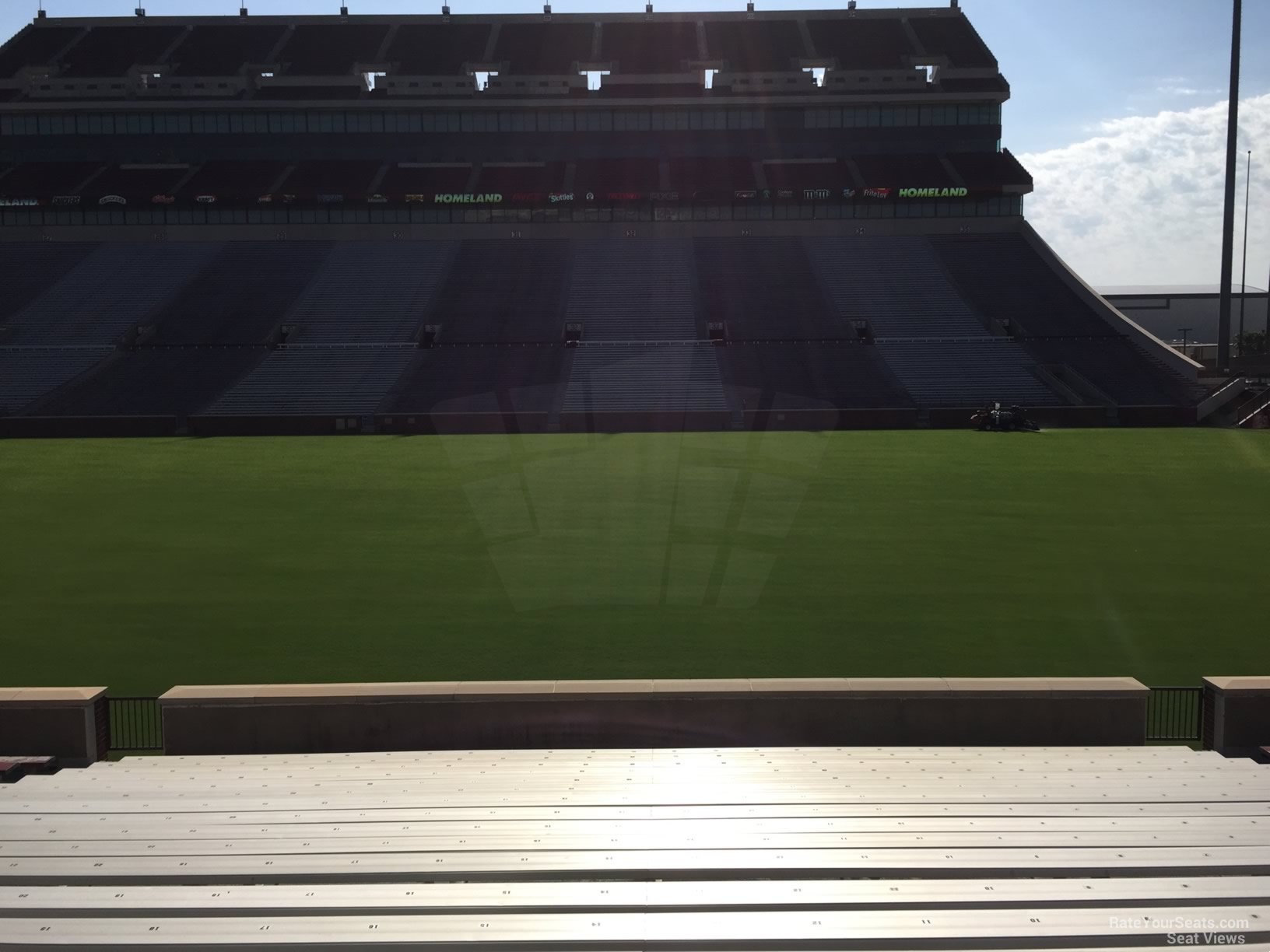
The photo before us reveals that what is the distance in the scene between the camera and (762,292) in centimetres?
6362

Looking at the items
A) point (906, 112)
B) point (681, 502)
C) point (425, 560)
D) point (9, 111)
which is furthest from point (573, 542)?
point (9, 111)

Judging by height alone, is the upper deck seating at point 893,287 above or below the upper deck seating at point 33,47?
below

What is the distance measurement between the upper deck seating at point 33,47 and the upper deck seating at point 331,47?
16.6 m

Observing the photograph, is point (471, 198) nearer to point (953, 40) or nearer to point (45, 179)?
point (45, 179)

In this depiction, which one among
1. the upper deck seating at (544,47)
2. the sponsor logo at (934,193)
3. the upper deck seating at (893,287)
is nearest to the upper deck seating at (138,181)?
the upper deck seating at (544,47)

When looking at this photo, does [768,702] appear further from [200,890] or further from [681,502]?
[681,502]

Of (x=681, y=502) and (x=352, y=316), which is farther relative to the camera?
(x=352, y=316)

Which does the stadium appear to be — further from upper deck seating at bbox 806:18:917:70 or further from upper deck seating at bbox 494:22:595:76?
upper deck seating at bbox 494:22:595:76

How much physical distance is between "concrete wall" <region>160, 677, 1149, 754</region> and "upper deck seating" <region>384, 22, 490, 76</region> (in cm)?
7124

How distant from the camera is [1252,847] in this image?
6223mm

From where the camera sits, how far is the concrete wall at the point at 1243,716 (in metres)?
9.19

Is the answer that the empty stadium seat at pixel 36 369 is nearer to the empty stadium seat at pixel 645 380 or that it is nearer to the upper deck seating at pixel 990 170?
the empty stadium seat at pixel 645 380

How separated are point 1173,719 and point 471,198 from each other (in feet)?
211

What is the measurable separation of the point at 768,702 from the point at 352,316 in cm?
5586
